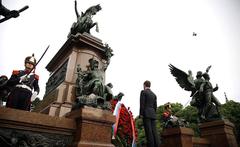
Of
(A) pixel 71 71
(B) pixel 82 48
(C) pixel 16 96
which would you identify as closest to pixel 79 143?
(C) pixel 16 96

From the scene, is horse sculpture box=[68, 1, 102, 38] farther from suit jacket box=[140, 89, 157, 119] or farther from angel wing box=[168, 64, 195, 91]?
suit jacket box=[140, 89, 157, 119]

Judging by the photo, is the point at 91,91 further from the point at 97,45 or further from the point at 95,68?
the point at 97,45

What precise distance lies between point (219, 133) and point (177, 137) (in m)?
2.40

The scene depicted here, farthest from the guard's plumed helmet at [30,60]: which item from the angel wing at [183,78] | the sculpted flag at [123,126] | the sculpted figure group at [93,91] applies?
the angel wing at [183,78]

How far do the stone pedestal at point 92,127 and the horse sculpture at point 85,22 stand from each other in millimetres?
5475

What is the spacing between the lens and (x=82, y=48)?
8117 millimetres

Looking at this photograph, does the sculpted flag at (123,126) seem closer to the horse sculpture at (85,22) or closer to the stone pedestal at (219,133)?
the stone pedestal at (219,133)

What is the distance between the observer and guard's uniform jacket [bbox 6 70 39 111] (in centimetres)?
446

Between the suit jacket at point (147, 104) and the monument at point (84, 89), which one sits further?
the suit jacket at point (147, 104)

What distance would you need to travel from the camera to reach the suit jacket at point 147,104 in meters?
4.93

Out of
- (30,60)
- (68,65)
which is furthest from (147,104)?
(68,65)

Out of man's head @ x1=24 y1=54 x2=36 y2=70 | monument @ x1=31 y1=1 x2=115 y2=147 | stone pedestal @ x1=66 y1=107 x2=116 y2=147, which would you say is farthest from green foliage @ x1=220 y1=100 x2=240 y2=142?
man's head @ x1=24 y1=54 x2=36 y2=70

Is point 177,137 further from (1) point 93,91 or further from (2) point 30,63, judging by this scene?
(2) point 30,63

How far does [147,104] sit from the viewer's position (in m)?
5.09
